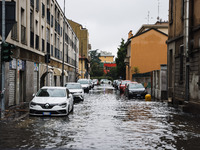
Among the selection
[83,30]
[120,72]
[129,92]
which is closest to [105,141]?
[129,92]

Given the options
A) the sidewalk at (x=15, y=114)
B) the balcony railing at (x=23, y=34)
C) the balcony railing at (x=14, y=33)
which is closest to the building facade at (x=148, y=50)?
the balcony railing at (x=23, y=34)

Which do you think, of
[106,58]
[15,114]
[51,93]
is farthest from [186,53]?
[106,58]

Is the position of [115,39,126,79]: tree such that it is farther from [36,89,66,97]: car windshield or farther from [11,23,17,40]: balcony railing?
[36,89,66,97]: car windshield

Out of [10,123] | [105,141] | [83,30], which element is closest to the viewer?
[105,141]

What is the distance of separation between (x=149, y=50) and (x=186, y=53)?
3416 cm

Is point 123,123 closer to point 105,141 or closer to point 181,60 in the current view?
point 105,141

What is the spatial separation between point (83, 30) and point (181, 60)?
240ft

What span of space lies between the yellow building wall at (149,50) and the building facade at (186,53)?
28.2m

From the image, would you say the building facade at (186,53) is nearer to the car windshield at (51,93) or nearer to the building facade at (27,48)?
the car windshield at (51,93)

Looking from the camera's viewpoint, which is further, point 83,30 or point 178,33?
point 83,30

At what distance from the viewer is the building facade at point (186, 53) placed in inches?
643

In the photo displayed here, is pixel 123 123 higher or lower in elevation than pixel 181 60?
lower

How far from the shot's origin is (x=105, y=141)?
8125 millimetres

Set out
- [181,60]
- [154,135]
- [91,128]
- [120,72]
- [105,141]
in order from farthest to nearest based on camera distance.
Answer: [120,72]
[181,60]
[91,128]
[154,135]
[105,141]
